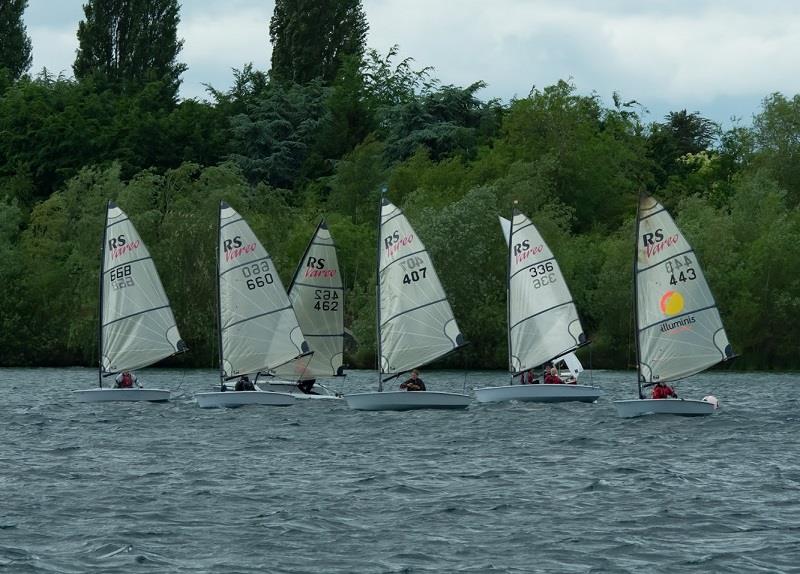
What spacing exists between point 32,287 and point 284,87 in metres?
47.1

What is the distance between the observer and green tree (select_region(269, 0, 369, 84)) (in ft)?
476

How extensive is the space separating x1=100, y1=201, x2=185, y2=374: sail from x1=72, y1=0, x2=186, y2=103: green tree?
3379 inches

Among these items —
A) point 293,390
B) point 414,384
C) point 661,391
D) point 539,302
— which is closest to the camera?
point 661,391

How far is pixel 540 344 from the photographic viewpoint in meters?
57.8

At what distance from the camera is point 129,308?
5862cm

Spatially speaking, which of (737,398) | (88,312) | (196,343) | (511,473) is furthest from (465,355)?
(511,473)

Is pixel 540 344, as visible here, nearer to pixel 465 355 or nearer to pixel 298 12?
pixel 465 355

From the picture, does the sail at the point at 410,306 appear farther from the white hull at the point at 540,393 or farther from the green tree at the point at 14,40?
the green tree at the point at 14,40

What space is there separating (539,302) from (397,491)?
25.5 meters

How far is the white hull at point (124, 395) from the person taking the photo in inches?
2272

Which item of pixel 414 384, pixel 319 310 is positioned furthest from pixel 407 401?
pixel 319 310

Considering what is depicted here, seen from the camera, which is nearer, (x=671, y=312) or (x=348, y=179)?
(x=671, y=312)

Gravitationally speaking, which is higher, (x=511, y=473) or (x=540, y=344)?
(x=540, y=344)

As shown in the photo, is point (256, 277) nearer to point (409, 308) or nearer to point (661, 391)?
point (409, 308)
